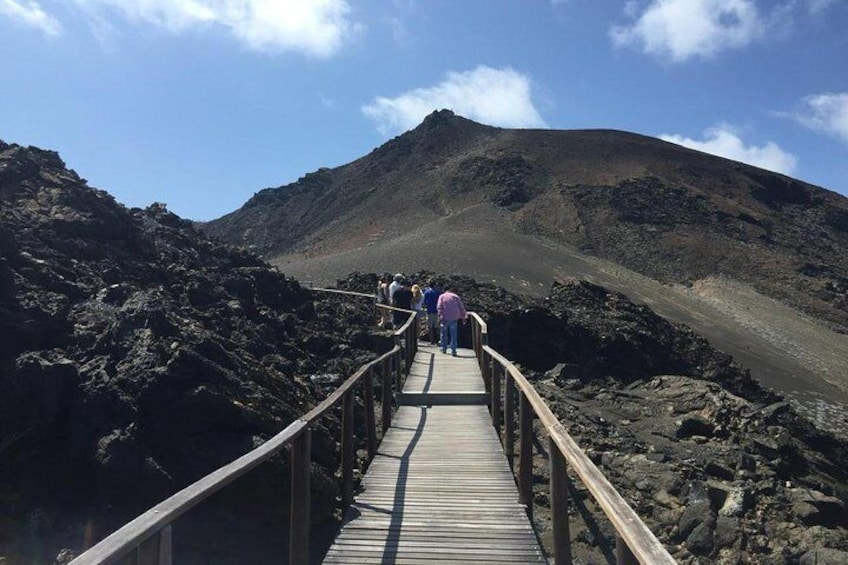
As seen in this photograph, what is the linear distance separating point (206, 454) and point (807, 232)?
7862 cm

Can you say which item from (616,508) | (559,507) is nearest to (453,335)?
(559,507)

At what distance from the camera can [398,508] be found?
20.0 ft

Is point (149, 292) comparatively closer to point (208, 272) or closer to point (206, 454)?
point (206, 454)

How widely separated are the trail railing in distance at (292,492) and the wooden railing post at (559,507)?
1625 millimetres

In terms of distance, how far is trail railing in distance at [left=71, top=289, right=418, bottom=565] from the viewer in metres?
2.59

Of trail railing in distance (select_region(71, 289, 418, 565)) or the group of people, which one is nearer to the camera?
trail railing in distance (select_region(71, 289, 418, 565))

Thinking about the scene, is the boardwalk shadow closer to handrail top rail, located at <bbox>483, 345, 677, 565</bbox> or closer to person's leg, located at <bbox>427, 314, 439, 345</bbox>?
handrail top rail, located at <bbox>483, 345, 677, 565</bbox>

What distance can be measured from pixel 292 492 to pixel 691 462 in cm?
842

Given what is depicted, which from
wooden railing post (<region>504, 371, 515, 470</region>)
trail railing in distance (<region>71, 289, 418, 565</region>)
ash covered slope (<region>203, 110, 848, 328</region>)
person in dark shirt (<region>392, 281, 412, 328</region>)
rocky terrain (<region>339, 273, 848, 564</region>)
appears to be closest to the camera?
trail railing in distance (<region>71, 289, 418, 565</region>)

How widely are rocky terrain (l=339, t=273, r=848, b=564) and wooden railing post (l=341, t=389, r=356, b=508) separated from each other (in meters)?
2.91

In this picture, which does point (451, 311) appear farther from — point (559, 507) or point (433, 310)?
point (559, 507)

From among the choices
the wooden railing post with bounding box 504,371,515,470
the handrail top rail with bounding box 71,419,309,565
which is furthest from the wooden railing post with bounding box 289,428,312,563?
the wooden railing post with bounding box 504,371,515,470

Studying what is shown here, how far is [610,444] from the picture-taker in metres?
11.8

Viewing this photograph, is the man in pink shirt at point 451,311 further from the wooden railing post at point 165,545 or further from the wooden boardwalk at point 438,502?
the wooden railing post at point 165,545
